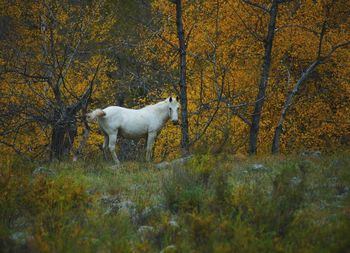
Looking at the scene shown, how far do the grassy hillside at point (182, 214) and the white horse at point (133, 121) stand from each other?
4.21 meters

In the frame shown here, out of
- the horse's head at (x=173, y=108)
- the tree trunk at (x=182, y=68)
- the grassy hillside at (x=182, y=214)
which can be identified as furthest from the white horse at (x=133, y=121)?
the grassy hillside at (x=182, y=214)

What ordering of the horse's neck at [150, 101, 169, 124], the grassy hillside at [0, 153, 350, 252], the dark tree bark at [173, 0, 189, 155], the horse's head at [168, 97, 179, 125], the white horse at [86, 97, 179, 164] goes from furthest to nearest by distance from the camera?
1. the horse's neck at [150, 101, 169, 124]
2. the horse's head at [168, 97, 179, 125]
3. the white horse at [86, 97, 179, 164]
4. the dark tree bark at [173, 0, 189, 155]
5. the grassy hillside at [0, 153, 350, 252]

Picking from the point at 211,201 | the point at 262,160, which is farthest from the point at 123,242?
the point at 262,160

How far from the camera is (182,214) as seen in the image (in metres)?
6.21

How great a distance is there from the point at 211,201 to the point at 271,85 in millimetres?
15125

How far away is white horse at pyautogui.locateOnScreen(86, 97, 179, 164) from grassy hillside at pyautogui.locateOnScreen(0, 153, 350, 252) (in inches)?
166

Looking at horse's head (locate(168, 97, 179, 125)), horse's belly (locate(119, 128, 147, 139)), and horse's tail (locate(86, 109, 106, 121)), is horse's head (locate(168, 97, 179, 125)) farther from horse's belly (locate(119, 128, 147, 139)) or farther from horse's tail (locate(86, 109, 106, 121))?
horse's tail (locate(86, 109, 106, 121))

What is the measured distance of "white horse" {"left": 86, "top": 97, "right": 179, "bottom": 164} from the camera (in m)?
12.6

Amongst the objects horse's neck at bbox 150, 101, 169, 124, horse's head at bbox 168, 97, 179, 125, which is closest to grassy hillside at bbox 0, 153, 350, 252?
horse's head at bbox 168, 97, 179, 125

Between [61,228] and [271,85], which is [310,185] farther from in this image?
[271,85]

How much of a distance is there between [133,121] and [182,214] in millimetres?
6912

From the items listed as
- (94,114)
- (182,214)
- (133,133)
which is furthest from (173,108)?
(182,214)

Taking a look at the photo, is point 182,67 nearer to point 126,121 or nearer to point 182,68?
point 182,68

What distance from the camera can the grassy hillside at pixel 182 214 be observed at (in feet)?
17.1
